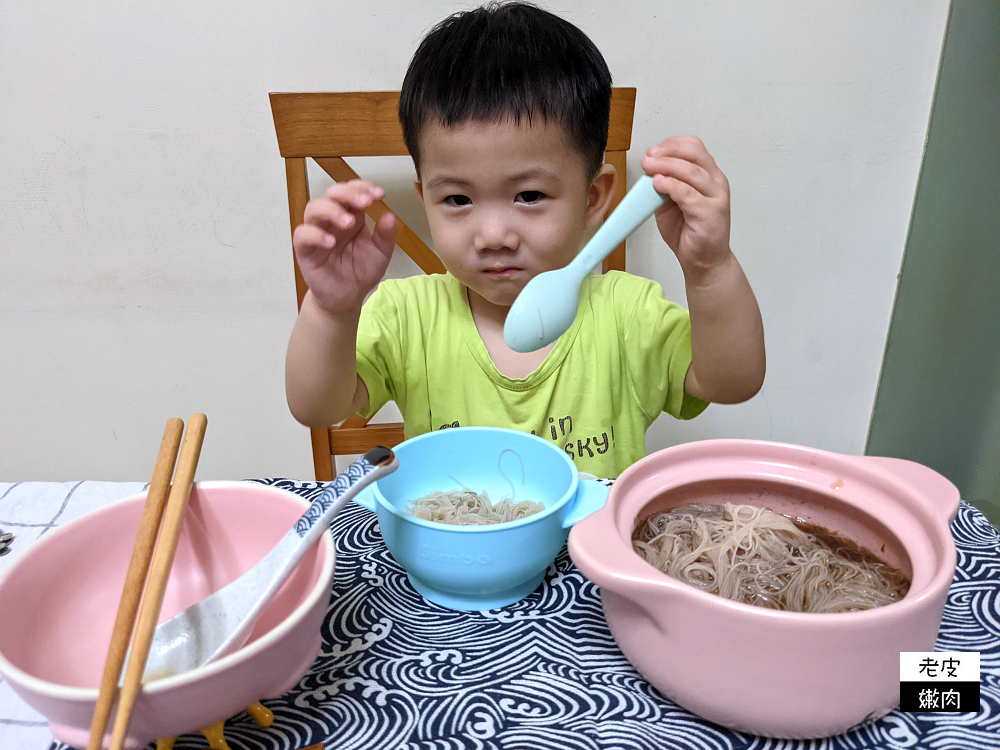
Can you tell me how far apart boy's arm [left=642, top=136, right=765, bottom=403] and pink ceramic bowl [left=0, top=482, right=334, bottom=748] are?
1.58 feet

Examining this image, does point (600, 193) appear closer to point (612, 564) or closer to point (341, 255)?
point (341, 255)

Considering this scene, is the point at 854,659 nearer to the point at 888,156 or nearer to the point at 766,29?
the point at 766,29

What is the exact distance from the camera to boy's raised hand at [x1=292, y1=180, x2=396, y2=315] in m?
0.68

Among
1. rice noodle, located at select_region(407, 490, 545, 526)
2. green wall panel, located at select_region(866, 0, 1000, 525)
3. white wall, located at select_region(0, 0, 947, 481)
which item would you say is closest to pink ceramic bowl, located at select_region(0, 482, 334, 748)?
rice noodle, located at select_region(407, 490, 545, 526)

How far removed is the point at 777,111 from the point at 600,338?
2.62 feet

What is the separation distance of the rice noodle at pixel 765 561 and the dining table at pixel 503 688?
0.09m

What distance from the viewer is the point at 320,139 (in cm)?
117

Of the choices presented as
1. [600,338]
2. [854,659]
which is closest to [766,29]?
[600,338]

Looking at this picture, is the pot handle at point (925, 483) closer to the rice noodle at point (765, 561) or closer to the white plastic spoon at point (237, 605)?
the rice noodle at point (765, 561)

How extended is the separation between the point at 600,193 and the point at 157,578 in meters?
0.75

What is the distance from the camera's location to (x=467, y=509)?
0.71 m

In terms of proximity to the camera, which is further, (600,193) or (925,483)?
(600,193)

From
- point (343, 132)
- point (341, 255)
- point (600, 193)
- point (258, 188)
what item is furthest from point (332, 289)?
point (258, 188)

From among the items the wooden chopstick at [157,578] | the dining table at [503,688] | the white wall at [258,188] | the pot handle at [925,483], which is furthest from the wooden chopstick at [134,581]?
the white wall at [258,188]
